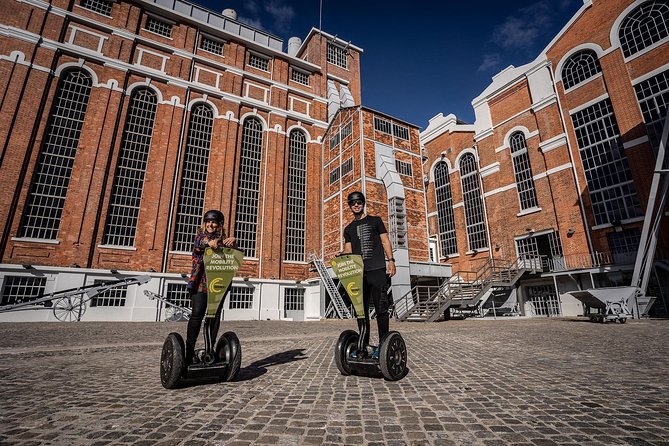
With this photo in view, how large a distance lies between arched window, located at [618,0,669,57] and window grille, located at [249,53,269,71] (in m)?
24.8

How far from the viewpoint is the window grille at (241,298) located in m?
19.3

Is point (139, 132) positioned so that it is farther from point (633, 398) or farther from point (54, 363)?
point (633, 398)

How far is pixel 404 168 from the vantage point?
71.5 ft

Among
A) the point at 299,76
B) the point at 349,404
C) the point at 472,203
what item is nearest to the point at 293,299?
the point at 472,203

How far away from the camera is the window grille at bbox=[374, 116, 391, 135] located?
2159 centimetres

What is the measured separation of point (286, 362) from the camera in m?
4.43

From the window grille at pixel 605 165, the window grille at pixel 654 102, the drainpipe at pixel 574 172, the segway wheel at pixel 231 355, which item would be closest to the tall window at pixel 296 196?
the drainpipe at pixel 574 172

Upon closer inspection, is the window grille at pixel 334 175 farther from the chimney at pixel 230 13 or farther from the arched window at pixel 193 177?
the chimney at pixel 230 13

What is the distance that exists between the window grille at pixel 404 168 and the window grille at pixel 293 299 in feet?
36.4

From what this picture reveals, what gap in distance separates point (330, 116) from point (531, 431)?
27485mm

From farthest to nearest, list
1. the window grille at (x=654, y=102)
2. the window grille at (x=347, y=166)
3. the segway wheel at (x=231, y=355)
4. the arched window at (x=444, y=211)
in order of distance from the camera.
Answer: the arched window at (x=444, y=211) → the window grille at (x=347, y=166) → the window grille at (x=654, y=102) → the segway wheel at (x=231, y=355)

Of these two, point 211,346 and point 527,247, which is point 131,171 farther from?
point 527,247

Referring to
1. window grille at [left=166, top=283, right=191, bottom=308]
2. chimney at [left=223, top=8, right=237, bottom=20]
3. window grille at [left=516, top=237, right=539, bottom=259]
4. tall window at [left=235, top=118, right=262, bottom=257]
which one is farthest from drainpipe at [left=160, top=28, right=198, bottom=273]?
window grille at [left=516, top=237, right=539, bottom=259]

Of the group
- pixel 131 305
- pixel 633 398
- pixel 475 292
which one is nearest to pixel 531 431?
pixel 633 398
